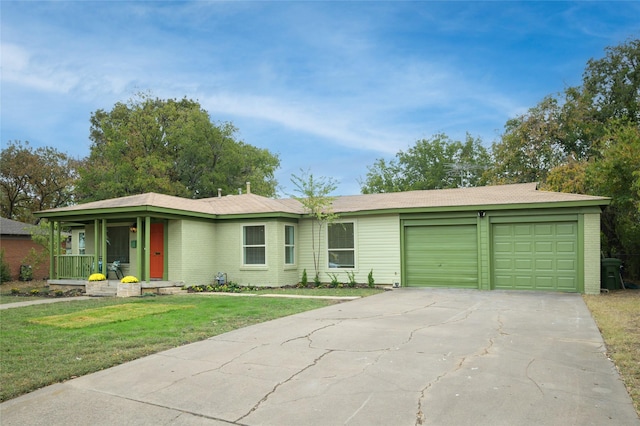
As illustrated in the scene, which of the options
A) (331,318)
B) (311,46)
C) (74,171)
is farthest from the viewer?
(74,171)

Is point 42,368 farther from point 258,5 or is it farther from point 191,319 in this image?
point 258,5

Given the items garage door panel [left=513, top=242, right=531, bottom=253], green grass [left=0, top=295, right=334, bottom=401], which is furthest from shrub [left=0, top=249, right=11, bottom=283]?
garage door panel [left=513, top=242, right=531, bottom=253]

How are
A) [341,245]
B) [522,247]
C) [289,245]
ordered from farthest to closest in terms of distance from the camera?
[289,245] → [341,245] → [522,247]

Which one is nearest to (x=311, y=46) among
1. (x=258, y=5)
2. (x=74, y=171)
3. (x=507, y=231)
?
(x=258, y=5)

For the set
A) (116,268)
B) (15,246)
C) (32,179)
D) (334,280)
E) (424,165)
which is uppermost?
(424,165)

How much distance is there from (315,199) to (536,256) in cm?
720

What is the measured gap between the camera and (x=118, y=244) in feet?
A: 56.3

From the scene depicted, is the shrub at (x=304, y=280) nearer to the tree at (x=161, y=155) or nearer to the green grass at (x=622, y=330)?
the green grass at (x=622, y=330)

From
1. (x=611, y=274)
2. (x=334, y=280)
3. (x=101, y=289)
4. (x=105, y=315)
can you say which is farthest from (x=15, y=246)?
(x=611, y=274)

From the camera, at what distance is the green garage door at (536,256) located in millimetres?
12898

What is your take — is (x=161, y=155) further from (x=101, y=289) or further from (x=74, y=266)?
(x=101, y=289)

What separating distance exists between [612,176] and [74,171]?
110 feet

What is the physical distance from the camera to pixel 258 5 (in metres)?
13.5

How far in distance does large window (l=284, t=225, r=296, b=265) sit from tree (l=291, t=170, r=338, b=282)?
29.1 inches
